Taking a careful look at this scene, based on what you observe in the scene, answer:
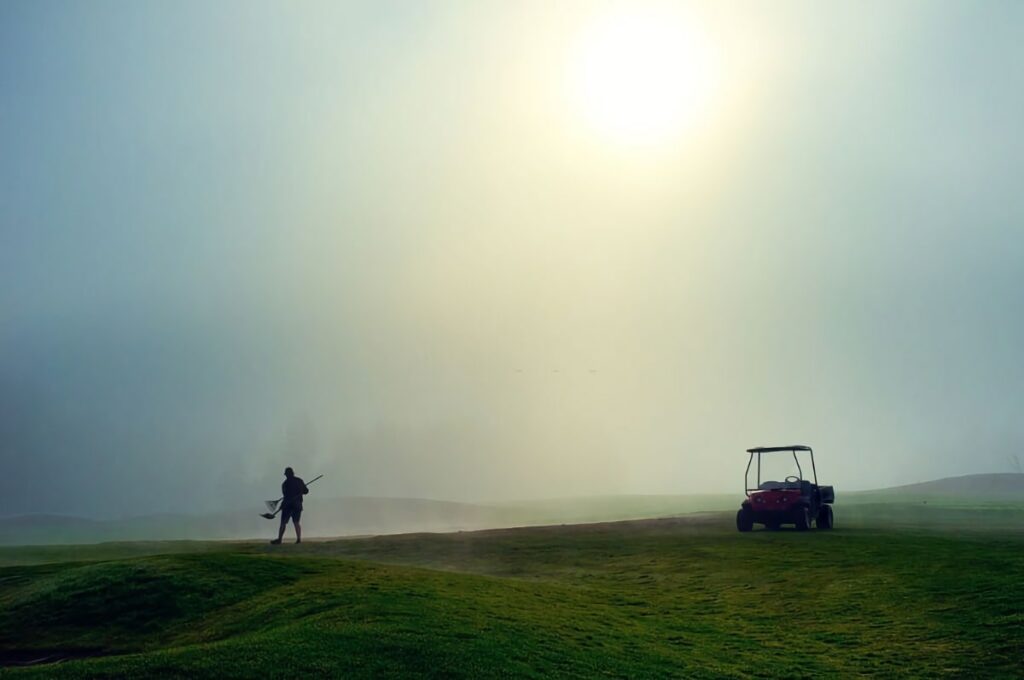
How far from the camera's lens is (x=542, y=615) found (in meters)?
17.9

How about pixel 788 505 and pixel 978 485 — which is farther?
pixel 978 485

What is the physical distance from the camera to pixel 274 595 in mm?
19547

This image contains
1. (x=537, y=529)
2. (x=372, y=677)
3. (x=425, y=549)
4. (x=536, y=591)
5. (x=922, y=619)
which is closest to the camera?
(x=372, y=677)

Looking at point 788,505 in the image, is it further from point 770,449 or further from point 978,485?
point 978,485

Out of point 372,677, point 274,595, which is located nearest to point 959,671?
point 372,677

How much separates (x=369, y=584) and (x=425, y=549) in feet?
42.8

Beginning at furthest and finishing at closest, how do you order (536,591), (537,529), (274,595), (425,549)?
(537,529)
(425,549)
(536,591)
(274,595)

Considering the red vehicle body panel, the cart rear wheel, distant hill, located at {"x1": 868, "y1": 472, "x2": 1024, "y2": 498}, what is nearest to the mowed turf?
the cart rear wheel

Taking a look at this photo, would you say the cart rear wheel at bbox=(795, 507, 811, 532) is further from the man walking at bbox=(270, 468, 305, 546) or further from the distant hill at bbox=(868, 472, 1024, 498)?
the distant hill at bbox=(868, 472, 1024, 498)

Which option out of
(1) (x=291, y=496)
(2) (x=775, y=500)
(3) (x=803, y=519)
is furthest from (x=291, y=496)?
(3) (x=803, y=519)

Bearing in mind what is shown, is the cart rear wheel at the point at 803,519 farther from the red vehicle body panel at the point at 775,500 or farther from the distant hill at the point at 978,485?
the distant hill at the point at 978,485

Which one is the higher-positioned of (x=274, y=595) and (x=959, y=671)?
(x=274, y=595)

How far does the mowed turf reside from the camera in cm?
1391

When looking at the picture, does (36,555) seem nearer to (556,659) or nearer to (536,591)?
(536,591)
